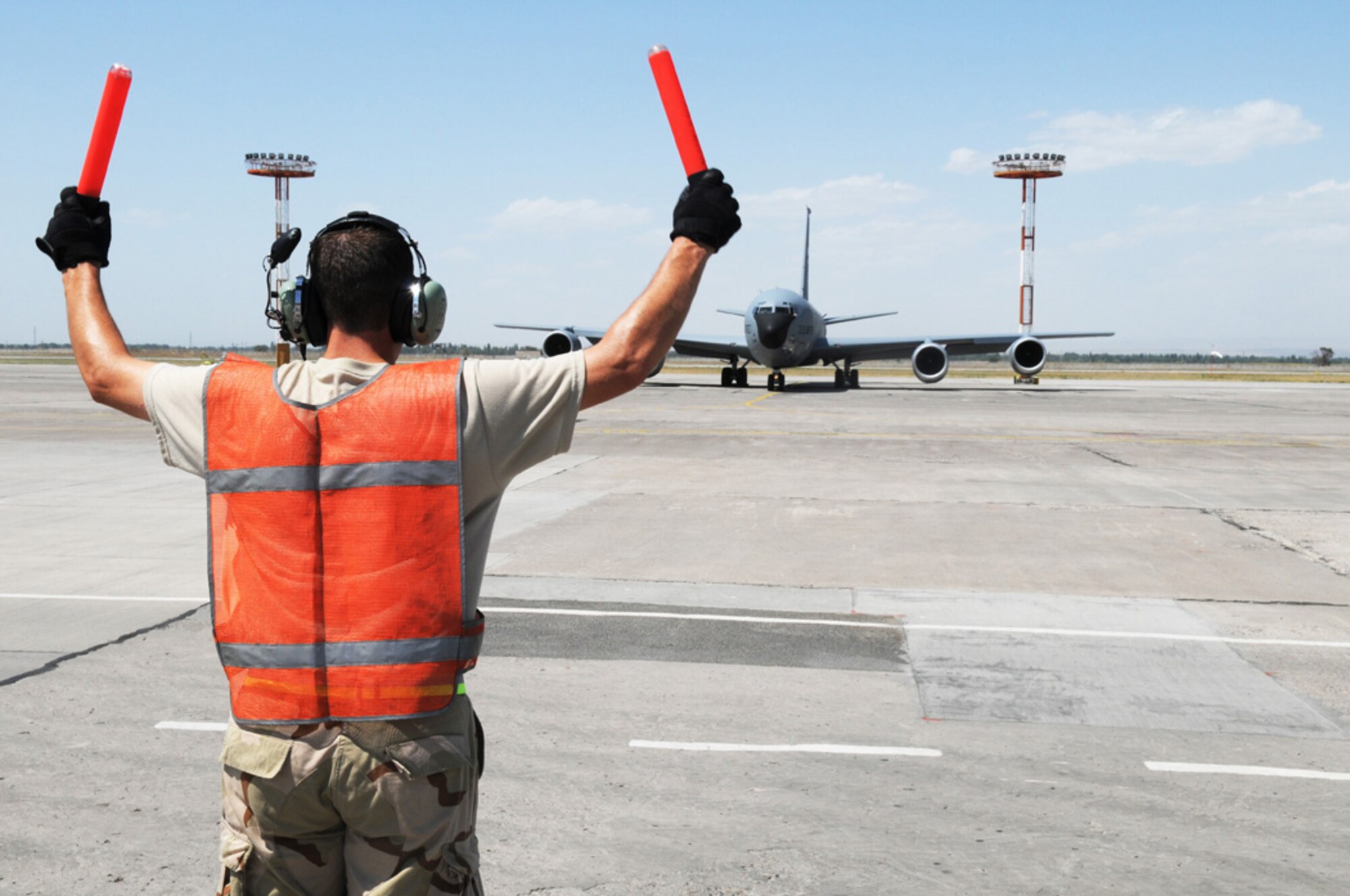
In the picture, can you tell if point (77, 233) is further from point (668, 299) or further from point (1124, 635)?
point (1124, 635)

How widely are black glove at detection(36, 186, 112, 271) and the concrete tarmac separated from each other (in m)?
2.36

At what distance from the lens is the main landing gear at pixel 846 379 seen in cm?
4847

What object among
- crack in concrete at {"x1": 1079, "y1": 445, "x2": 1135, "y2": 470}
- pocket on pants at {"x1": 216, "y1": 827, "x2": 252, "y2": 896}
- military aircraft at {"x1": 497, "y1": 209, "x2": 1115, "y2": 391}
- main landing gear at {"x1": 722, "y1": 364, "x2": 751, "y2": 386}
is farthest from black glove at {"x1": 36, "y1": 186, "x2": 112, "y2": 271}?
main landing gear at {"x1": 722, "y1": 364, "x2": 751, "y2": 386}

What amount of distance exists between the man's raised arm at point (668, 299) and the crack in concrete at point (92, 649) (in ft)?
18.0

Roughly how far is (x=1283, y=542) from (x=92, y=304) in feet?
39.4

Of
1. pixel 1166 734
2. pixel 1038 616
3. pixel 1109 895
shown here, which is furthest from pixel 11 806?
pixel 1038 616

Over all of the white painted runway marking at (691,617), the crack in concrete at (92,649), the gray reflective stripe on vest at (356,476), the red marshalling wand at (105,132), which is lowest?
the crack in concrete at (92,649)

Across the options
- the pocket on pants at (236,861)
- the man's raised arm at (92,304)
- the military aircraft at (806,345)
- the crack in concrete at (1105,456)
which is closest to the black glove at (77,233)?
the man's raised arm at (92,304)

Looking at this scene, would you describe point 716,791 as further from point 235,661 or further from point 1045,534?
point 1045,534

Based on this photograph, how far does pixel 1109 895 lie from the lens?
4031 millimetres

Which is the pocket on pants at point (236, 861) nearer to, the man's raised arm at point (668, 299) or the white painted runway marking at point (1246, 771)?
the man's raised arm at point (668, 299)

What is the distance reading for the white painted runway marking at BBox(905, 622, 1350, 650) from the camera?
7750 millimetres

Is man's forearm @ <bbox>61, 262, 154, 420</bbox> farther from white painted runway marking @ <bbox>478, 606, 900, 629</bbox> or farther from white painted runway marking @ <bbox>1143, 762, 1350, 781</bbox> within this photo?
white painted runway marking @ <bbox>478, 606, 900, 629</bbox>

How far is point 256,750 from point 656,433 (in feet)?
72.6
